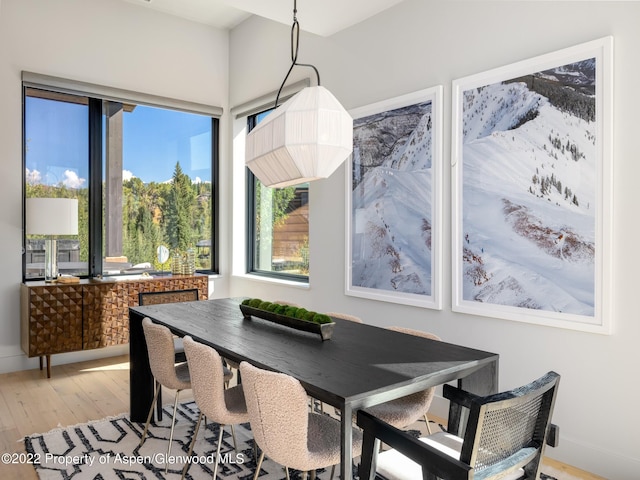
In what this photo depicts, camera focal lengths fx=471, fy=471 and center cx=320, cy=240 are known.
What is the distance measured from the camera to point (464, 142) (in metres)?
3.05

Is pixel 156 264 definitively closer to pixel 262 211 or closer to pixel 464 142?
pixel 262 211

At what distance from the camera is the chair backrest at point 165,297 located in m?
3.49

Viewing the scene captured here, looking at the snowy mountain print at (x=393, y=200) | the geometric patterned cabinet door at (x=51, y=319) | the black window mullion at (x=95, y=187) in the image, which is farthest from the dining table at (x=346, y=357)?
the black window mullion at (x=95, y=187)

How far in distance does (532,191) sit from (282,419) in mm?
1938

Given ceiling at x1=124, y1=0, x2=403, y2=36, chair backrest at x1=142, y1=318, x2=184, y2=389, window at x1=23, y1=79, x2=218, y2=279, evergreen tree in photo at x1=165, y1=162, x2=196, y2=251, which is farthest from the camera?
evergreen tree in photo at x1=165, y1=162, x2=196, y2=251

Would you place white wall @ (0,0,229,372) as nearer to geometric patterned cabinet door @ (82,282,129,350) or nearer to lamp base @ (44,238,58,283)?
lamp base @ (44,238,58,283)

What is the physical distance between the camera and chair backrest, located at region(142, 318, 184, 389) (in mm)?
2400

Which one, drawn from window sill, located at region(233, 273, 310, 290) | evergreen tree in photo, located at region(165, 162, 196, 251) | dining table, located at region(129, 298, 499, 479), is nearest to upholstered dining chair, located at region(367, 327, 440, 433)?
dining table, located at region(129, 298, 499, 479)

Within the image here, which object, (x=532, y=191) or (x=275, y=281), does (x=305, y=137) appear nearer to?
(x=532, y=191)

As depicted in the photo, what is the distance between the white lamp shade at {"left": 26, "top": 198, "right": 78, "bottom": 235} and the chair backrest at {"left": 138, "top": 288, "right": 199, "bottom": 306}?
3.79ft

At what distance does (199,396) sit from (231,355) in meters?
0.24

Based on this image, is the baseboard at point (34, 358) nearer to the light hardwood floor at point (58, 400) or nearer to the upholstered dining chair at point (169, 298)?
the light hardwood floor at point (58, 400)

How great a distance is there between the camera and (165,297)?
363 centimetres

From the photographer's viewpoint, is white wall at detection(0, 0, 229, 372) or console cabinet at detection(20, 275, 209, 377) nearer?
console cabinet at detection(20, 275, 209, 377)
